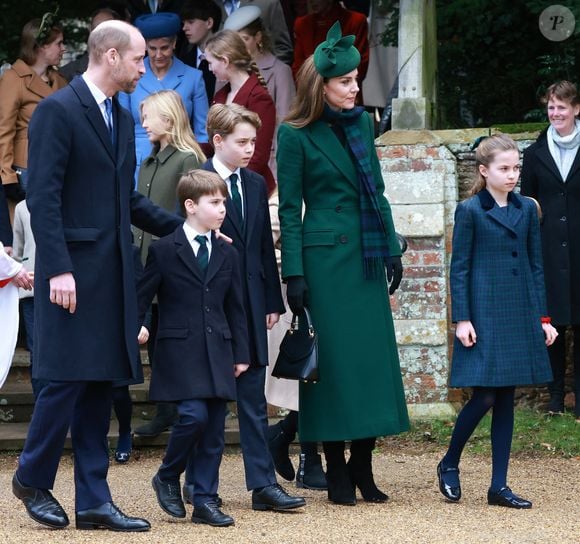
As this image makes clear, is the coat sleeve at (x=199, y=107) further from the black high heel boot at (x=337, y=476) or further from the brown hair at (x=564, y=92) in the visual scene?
the black high heel boot at (x=337, y=476)

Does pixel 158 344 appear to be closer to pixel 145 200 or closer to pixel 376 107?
pixel 145 200

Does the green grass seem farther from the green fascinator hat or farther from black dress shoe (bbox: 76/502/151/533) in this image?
black dress shoe (bbox: 76/502/151/533)

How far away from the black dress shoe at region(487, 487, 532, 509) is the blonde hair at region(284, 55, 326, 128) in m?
1.79

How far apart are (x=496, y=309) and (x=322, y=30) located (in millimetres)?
3639

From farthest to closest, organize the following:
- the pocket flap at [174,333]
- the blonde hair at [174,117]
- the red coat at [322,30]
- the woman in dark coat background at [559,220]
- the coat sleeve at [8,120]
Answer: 1. the red coat at [322,30]
2. the coat sleeve at [8,120]
3. the woman in dark coat background at [559,220]
4. the blonde hair at [174,117]
5. the pocket flap at [174,333]

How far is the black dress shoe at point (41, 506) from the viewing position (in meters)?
5.41

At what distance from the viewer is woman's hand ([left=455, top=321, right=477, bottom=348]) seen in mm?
6070

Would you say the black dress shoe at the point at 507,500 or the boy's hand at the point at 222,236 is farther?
the black dress shoe at the point at 507,500

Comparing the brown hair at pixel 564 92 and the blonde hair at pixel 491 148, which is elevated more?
the brown hair at pixel 564 92

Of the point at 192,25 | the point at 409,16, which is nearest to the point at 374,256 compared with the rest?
the point at 409,16

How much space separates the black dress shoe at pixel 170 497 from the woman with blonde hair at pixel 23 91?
353cm

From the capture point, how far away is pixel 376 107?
10055 mm

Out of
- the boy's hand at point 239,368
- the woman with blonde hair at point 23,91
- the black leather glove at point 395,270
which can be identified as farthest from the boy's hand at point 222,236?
the woman with blonde hair at point 23,91

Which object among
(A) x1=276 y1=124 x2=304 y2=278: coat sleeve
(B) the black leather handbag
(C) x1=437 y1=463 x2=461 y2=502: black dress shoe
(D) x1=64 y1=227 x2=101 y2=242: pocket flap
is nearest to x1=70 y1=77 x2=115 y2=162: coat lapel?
(D) x1=64 y1=227 x2=101 y2=242: pocket flap
